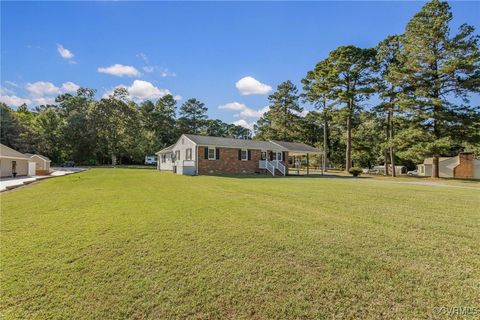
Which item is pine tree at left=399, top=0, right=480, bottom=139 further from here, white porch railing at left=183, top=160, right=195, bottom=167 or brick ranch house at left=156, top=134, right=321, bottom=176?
white porch railing at left=183, top=160, right=195, bottom=167

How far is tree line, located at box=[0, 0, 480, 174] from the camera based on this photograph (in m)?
21.0

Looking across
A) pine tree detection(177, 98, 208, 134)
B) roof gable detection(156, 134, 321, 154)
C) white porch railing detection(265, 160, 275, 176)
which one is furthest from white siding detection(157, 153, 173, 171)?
pine tree detection(177, 98, 208, 134)

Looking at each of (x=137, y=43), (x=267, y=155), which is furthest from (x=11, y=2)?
(x=267, y=155)

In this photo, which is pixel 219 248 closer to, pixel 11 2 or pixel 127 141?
pixel 11 2

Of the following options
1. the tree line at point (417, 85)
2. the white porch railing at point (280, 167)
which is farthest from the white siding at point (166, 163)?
the tree line at point (417, 85)

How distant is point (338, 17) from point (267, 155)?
14.4 meters

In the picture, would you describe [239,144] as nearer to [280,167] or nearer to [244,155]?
[244,155]

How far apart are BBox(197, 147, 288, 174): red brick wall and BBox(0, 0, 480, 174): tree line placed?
43.6ft

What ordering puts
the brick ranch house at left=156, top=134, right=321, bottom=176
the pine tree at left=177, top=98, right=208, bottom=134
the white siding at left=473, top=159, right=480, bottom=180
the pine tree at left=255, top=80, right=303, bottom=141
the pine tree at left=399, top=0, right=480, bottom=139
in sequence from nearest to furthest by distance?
1. the pine tree at left=399, top=0, right=480, bottom=139
2. the brick ranch house at left=156, top=134, right=321, bottom=176
3. the white siding at left=473, top=159, right=480, bottom=180
4. the pine tree at left=255, top=80, right=303, bottom=141
5. the pine tree at left=177, top=98, right=208, bottom=134

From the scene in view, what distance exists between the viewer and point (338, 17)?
41.5ft

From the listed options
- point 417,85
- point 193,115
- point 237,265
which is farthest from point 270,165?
point 193,115

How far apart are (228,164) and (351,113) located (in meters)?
17.1

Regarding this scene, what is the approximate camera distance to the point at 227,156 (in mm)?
23281

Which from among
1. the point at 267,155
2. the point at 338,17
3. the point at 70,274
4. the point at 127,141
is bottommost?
the point at 70,274
